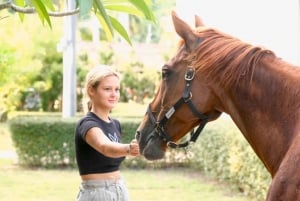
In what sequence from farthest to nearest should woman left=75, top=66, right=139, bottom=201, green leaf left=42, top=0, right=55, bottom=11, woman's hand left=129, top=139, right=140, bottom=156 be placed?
1. woman left=75, top=66, right=139, bottom=201
2. woman's hand left=129, top=139, right=140, bottom=156
3. green leaf left=42, top=0, right=55, bottom=11

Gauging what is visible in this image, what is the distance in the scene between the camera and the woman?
289cm

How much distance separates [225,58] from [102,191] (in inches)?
38.0

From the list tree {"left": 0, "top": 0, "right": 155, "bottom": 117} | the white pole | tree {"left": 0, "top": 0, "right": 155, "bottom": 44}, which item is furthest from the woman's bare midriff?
the white pole

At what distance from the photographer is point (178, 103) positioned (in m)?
2.47

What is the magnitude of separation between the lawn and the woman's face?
510 centimetres

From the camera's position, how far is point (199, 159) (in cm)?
1007

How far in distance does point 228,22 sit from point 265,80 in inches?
305

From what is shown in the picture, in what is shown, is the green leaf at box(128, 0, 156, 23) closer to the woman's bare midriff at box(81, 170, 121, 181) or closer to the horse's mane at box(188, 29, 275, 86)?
the horse's mane at box(188, 29, 275, 86)

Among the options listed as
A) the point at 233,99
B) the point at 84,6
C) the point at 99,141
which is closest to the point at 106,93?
the point at 99,141

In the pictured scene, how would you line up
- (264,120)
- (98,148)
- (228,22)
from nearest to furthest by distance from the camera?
(264,120) < (98,148) < (228,22)

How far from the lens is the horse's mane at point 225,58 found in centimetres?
230

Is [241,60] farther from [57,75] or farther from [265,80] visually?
[57,75]

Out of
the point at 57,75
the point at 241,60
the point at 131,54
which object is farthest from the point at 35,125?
the point at 131,54

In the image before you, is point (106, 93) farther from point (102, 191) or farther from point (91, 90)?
point (102, 191)
